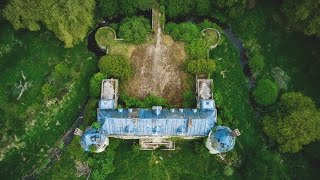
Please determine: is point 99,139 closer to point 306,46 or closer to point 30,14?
point 30,14

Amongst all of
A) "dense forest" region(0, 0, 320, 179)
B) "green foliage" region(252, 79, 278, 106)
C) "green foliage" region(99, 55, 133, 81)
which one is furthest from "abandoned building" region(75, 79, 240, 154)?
"green foliage" region(252, 79, 278, 106)

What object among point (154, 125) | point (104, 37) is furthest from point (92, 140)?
point (104, 37)

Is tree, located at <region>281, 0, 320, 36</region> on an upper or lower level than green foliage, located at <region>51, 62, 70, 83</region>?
upper

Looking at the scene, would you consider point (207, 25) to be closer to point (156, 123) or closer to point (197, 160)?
point (156, 123)

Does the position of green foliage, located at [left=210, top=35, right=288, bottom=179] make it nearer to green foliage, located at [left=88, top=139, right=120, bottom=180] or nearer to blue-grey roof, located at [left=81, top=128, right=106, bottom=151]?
green foliage, located at [left=88, top=139, right=120, bottom=180]

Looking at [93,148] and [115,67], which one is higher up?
[115,67]

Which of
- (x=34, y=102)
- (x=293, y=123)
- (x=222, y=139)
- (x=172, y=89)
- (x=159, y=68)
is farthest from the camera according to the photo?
(x=159, y=68)

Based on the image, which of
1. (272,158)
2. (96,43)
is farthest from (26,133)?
(272,158)

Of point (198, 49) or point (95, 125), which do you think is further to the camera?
point (198, 49)
